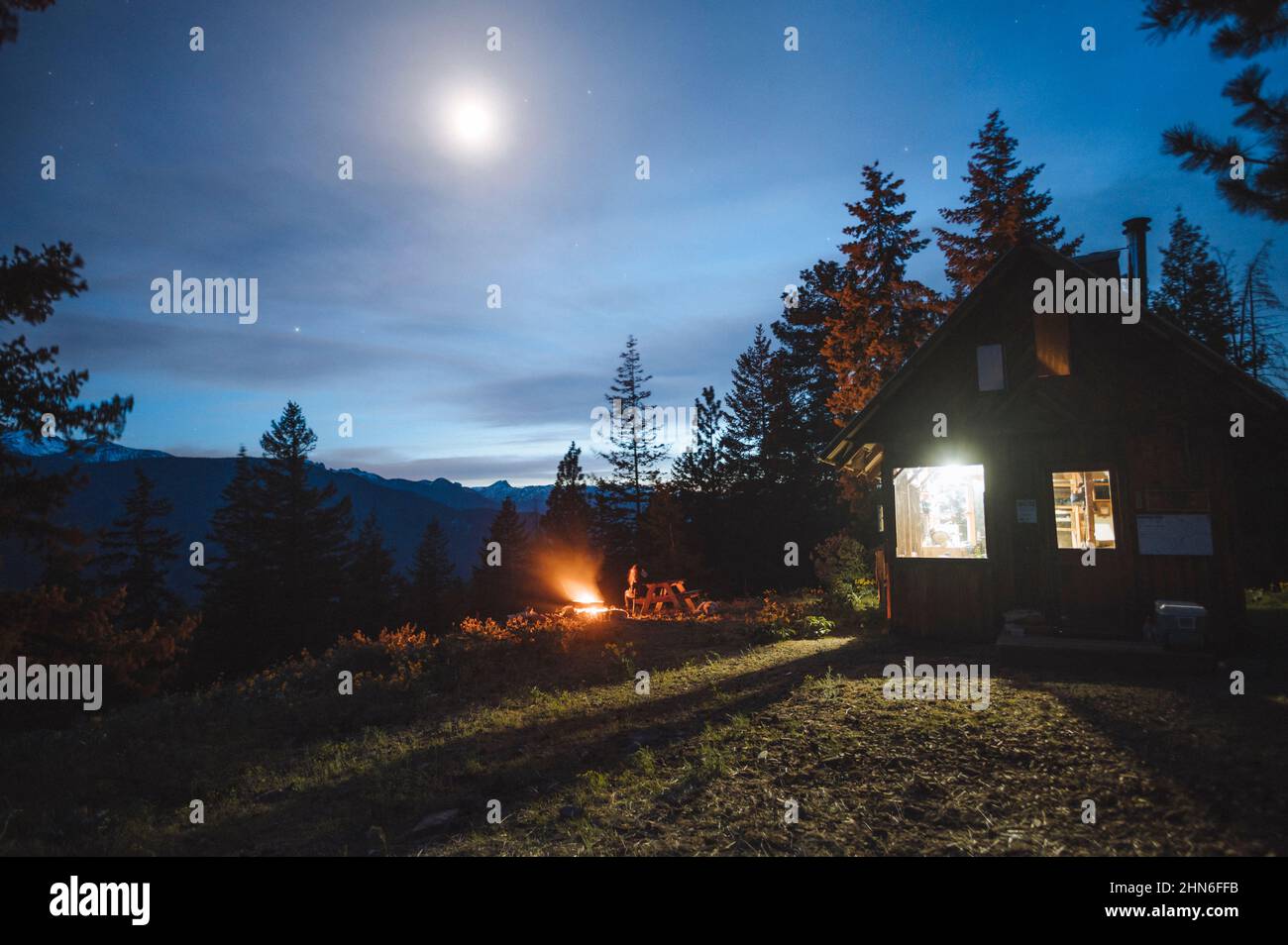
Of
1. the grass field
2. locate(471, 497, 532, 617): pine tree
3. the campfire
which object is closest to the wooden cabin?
the grass field

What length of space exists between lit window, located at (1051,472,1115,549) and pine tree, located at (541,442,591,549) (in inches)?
1447

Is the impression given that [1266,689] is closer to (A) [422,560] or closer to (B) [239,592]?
(B) [239,592]

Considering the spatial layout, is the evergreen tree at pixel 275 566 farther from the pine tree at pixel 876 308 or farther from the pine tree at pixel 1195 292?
the pine tree at pixel 1195 292

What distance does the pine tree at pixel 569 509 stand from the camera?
46.3 metres

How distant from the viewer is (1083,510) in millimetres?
11141

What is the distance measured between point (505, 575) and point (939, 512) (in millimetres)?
40493

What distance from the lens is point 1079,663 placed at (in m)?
9.50

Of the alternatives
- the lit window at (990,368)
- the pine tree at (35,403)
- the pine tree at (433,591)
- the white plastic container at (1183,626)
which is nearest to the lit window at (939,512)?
the lit window at (990,368)

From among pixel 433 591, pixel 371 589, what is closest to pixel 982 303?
pixel 371 589

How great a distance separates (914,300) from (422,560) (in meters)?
46.9

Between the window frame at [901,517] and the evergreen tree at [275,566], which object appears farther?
the evergreen tree at [275,566]

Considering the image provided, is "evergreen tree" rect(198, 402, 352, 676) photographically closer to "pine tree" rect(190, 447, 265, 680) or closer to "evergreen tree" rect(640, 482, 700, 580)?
"pine tree" rect(190, 447, 265, 680)

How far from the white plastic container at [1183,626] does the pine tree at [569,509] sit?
3848cm
